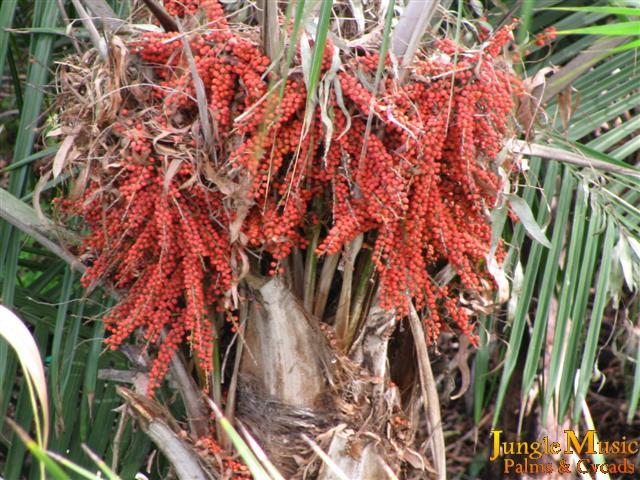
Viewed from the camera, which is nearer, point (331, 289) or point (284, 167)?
point (284, 167)

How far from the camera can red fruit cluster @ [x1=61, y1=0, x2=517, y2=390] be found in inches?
49.5

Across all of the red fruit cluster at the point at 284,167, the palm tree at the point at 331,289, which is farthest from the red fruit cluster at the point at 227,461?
the red fruit cluster at the point at 284,167

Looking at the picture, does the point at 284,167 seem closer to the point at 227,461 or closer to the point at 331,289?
the point at 331,289

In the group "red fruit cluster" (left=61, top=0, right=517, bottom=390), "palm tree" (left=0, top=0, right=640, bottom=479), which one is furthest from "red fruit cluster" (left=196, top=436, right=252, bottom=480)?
"red fruit cluster" (left=61, top=0, right=517, bottom=390)

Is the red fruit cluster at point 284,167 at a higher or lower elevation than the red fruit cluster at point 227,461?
higher

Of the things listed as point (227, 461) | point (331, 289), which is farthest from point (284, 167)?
point (227, 461)

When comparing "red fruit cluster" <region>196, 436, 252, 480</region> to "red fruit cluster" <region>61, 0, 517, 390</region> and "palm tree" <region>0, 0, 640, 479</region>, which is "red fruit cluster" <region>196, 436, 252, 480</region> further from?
"red fruit cluster" <region>61, 0, 517, 390</region>

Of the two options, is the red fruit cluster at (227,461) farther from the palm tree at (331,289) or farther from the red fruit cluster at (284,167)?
the red fruit cluster at (284,167)

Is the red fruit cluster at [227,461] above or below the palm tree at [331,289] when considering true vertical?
below

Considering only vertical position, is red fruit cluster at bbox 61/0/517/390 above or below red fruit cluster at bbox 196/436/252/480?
above

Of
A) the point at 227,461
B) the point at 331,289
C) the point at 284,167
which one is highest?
the point at 284,167

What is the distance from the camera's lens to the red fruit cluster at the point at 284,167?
4.13 feet

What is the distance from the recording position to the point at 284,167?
1368 mm

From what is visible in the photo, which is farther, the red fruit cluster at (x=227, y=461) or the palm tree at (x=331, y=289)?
the red fruit cluster at (x=227, y=461)
